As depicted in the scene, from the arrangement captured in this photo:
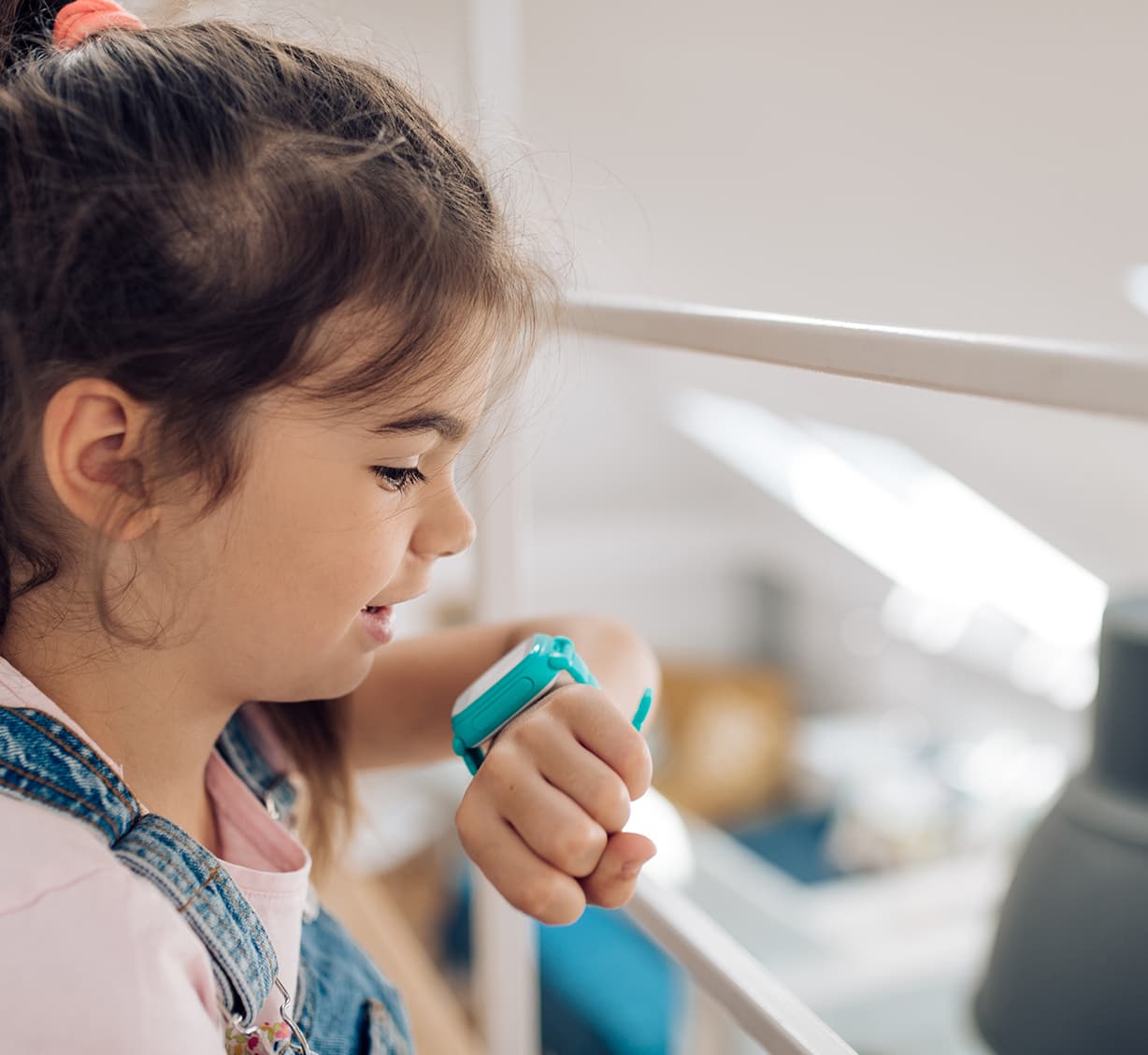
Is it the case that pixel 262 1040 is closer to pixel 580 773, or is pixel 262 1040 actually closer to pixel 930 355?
pixel 580 773

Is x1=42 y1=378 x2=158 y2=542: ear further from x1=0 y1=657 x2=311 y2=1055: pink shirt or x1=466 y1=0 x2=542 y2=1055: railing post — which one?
x1=466 y1=0 x2=542 y2=1055: railing post

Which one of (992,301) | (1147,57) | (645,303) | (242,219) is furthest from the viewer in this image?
(992,301)

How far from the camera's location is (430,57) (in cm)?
171

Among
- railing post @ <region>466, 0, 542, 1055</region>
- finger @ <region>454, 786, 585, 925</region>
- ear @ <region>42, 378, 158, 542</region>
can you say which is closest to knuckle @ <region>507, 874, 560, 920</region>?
finger @ <region>454, 786, 585, 925</region>

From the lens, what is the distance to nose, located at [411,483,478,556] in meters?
0.57

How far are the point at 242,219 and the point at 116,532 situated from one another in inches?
5.6

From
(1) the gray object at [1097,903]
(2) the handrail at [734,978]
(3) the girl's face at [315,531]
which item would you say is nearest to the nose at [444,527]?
(3) the girl's face at [315,531]

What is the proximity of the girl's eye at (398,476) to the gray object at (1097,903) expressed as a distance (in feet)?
1.16

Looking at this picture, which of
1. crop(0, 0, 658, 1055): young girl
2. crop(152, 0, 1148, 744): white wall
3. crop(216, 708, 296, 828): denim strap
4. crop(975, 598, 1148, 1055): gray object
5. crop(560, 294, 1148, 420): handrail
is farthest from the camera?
crop(152, 0, 1148, 744): white wall

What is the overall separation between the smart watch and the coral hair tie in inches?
12.9

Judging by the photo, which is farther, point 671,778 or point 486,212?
point 671,778

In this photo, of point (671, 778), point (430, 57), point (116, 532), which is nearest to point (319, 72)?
point (116, 532)

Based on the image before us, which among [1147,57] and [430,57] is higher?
[1147,57]

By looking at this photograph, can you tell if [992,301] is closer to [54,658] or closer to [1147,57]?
[1147,57]
